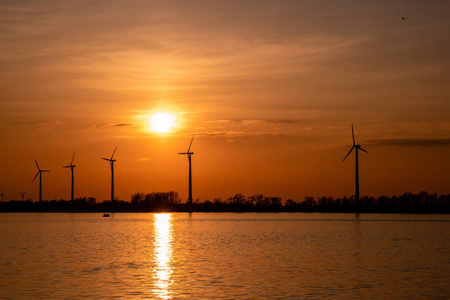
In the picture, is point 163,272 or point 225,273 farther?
point 163,272

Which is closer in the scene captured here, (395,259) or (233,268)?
(233,268)

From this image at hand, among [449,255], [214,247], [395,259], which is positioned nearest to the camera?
[395,259]

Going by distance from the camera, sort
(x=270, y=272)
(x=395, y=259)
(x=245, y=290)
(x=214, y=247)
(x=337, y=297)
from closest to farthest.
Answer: (x=337, y=297), (x=245, y=290), (x=270, y=272), (x=395, y=259), (x=214, y=247)

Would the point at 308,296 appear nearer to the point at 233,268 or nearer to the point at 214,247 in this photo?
the point at 233,268

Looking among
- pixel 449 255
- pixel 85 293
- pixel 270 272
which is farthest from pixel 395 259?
pixel 85 293

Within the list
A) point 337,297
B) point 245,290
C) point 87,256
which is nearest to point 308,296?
point 337,297

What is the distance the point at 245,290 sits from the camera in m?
45.1

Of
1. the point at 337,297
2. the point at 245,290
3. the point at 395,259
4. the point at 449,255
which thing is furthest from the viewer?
the point at 449,255

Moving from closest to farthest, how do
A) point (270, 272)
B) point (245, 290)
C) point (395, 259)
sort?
point (245, 290), point (270, 272), point (395, 259)

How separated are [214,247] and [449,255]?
1149 inches

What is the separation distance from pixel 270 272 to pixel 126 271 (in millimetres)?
11828

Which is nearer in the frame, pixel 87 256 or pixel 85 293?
pixel 85 293

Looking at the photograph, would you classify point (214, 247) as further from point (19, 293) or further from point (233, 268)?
point (19, 293)

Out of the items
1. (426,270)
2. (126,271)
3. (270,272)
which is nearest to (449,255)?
(426,270)
